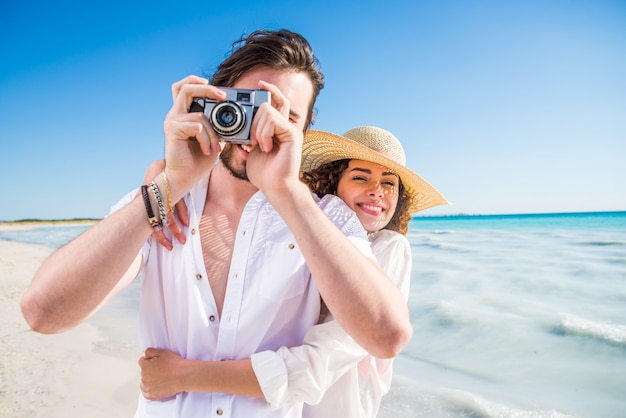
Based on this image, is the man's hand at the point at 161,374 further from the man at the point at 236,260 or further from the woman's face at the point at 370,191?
the woman's face at the point at 370,191

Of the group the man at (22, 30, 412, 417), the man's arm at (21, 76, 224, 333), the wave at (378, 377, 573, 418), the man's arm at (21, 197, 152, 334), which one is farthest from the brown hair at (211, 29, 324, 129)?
the wave at (378, 377, 573, 418)

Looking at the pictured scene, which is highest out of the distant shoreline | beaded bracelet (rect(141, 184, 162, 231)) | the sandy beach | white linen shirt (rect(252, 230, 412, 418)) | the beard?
the beard

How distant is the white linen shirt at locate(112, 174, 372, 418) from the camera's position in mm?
1357

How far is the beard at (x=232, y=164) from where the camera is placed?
160 centimetres

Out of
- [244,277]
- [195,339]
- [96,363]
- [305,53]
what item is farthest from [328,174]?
[96,363]

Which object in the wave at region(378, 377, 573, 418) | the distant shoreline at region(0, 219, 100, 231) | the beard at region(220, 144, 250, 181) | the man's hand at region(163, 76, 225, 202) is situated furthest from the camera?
the distant shoreline at region(0, 219, 100, 231)

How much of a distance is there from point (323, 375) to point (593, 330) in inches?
210

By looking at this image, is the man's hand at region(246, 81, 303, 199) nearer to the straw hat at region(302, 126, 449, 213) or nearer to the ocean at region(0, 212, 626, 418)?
the straw hat at region(302, 126, 449, 213)

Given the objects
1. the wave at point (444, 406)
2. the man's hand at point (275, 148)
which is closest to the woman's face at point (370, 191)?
the man's hand at point (275, 148)

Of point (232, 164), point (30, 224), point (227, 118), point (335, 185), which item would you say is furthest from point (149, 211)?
point (30, 224)

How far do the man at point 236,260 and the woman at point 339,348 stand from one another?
0.07 meters

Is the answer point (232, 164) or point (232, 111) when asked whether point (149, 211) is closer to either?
point (232, 111)

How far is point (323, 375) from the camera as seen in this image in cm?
138

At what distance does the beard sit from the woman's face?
2.25 feet
